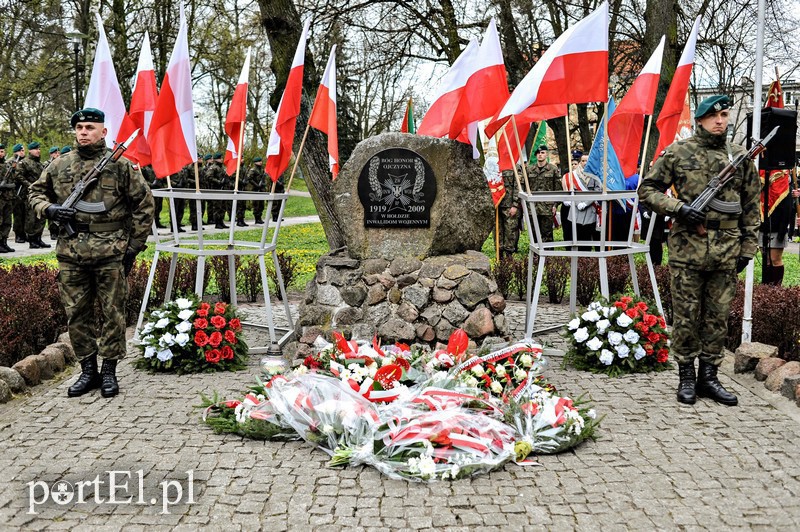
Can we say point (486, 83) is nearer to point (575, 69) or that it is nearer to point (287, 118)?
point (575, 69)

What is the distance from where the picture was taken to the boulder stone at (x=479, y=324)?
21.9 feet

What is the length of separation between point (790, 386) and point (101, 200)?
527cm

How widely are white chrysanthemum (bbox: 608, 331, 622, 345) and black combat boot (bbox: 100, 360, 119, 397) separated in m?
3.97

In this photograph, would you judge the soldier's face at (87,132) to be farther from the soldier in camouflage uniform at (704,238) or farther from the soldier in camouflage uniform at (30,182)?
the soldier in camouflage uniform at (30,182)

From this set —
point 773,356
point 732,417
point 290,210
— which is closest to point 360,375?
point 732,417

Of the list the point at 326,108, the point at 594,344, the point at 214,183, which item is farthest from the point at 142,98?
the point at 214,183

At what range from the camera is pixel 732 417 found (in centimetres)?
524

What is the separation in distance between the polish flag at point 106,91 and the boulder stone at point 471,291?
356 cm

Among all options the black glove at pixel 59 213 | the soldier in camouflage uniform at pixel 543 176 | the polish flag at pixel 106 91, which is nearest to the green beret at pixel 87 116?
the black glove at pixel 59 213

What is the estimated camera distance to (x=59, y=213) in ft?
18.3

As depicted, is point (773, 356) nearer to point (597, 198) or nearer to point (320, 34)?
point (597, 198)

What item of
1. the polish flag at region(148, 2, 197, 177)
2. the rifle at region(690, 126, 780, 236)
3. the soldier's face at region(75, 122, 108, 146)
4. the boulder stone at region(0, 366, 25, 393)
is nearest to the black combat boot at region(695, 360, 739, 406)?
the rifle at region(690, 126, 780, 236)

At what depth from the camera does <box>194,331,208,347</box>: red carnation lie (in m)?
6.52

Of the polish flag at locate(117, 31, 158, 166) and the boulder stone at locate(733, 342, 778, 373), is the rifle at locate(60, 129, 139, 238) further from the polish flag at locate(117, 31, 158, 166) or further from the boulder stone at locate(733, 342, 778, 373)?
the boulder stone at locate(733, 342, 778, 373)
